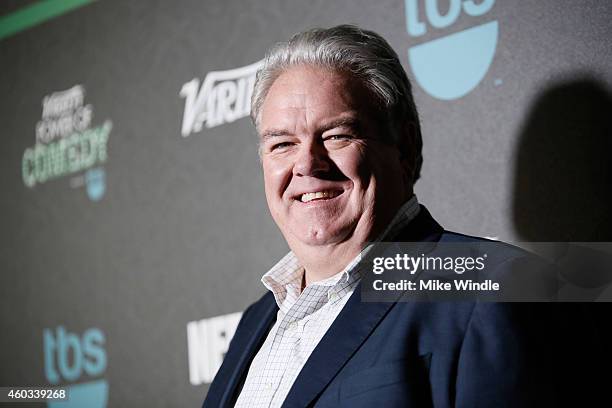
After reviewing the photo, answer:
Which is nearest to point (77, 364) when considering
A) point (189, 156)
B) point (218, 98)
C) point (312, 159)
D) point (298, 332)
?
point (189, 156)

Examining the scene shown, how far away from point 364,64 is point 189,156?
1006 millimetres

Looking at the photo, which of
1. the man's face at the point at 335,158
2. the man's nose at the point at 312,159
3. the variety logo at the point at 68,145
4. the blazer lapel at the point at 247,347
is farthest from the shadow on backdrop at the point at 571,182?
the variety logo at the point at 68,145

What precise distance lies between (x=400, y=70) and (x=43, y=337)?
1827 mm

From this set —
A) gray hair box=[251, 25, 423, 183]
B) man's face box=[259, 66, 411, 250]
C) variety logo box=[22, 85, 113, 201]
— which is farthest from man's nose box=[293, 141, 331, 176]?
variety logo box=[22, 85, 113, 201]

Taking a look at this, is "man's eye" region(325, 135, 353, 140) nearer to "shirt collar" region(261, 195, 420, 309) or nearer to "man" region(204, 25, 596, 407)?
"man" region(204, 25, 596, 407)

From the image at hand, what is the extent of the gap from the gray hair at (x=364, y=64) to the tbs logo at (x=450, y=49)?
23cm

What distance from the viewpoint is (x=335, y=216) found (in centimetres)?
137

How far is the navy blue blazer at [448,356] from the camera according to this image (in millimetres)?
1062

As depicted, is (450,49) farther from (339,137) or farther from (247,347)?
(247,347)

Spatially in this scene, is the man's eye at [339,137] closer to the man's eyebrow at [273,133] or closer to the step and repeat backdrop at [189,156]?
the man's eyebrow at [273,133]

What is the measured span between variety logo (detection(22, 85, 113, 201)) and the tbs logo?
3.90 feet

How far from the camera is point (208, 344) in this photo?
218cm

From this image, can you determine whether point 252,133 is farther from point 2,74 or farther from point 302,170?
point 2,74

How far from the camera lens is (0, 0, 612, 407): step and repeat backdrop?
148cm
